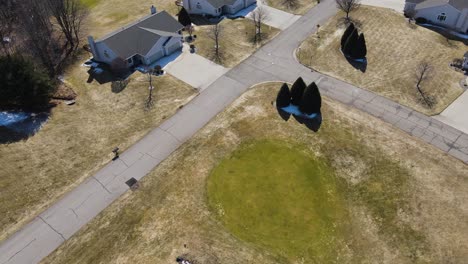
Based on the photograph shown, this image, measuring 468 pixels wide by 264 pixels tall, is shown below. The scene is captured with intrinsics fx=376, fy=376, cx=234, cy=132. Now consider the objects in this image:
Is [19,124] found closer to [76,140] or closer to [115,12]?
[76,140]

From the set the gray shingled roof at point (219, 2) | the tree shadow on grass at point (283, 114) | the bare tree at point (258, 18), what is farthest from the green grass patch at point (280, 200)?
the gray shingled roof at point (219, 2)

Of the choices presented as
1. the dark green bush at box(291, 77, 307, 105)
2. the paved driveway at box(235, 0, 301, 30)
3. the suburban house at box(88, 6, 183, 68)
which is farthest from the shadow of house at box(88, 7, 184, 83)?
the dark green bush at box(291, 77, 307, 105)

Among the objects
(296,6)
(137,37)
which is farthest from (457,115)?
(137,37)

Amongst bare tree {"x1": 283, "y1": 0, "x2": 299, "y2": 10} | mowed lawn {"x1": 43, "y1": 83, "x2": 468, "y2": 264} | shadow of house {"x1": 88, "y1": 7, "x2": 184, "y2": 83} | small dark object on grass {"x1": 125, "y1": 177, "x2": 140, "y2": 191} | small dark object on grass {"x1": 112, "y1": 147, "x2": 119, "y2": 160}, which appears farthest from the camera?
bare tree {"x1": 283, "y1": 0, "x2": 299, "y2": 10}

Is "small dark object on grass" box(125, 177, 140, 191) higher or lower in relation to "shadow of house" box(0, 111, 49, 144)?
lower

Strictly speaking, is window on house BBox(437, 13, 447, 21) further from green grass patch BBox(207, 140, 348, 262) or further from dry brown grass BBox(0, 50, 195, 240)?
dry brown grass BBox(0, 50, 195, 240)

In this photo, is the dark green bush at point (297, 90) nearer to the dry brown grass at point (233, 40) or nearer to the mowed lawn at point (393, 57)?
the mowed lawn at point (393, 57)
